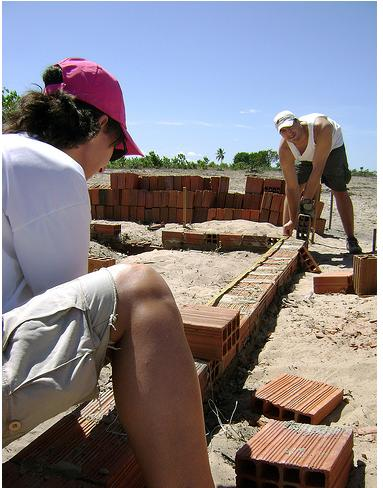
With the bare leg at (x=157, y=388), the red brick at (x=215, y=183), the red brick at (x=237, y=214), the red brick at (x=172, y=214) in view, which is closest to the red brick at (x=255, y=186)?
the red brick at (x=237, y=214)

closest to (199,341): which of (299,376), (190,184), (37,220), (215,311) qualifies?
(215,311)

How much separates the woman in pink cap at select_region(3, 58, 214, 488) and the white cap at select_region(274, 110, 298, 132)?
5.15 metres

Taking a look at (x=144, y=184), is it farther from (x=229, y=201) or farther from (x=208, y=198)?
Answer: (x=229, y=201)

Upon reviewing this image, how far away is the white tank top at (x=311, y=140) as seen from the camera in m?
6.49

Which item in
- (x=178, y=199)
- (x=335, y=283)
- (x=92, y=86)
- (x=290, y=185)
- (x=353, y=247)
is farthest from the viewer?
(x=178, y=199)

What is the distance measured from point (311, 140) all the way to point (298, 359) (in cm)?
406

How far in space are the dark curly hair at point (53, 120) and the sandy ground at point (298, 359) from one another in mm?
1342

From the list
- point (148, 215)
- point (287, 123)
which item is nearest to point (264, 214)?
point (148, 215)

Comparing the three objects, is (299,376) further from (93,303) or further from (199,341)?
(93,303)

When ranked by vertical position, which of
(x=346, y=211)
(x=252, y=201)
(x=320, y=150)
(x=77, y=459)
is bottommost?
(x=77, y=459)

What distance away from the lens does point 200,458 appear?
4.47ft

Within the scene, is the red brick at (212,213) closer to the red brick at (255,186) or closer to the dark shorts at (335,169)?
the red brick at (255,186)

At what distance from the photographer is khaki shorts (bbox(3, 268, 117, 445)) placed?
1.25 m

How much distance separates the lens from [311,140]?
257 inches
